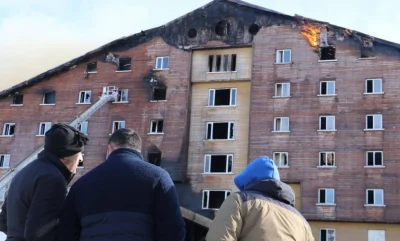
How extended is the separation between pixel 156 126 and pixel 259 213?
3087 cm

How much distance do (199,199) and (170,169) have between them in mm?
2579

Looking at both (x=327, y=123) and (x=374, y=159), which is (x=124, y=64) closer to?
(x=327, y=123)

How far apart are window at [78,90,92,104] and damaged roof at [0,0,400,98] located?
7.45 ft

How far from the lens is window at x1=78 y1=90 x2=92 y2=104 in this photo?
36750mm

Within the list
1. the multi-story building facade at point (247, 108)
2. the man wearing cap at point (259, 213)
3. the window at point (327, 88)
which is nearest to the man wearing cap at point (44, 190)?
the man wearing cap at point (259, 213)

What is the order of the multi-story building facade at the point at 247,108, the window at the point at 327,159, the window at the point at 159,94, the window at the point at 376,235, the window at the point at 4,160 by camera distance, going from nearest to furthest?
the window at the point at 376,235 < the multi-story building facade at the point at 247,108 < the window at the point at 327,159 < the window at the point at 159,94 < the window at the point at 4,160

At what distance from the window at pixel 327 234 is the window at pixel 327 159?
11.9 ft

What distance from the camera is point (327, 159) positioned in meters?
31.1

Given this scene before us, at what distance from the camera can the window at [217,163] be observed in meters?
33.1

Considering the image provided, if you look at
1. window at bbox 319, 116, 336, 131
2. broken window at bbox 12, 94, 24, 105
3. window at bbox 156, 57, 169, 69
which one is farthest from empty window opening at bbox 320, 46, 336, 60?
broken window at bbox 12, 94, 24, 105

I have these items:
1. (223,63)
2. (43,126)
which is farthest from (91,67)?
(223,63)

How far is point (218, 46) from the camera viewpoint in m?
34.6

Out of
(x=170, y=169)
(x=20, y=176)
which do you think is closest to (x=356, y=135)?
(x=170, y=169)

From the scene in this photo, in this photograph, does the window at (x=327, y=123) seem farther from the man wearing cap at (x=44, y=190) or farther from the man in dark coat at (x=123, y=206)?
A: the man in dark coat at (x=123, y=206)
